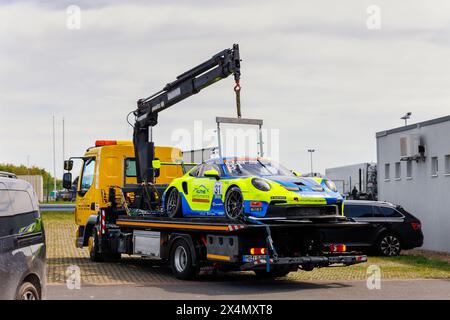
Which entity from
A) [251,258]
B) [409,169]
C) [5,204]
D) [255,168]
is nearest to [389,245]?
[409,169]

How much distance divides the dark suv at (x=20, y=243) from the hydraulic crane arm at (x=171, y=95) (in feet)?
27.4

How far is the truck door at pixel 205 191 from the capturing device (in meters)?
16.2

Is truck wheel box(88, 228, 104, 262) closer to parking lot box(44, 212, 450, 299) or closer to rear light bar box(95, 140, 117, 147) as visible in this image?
parking lot box(44, 212, 450, 299)

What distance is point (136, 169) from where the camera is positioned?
2127 centimetres

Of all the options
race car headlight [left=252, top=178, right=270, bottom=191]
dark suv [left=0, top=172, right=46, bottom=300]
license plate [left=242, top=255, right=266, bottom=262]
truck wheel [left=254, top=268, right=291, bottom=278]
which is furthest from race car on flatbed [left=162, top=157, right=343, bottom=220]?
dark suv [left=0, top=172, right=46, bottom=300]

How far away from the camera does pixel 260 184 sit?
15.3m

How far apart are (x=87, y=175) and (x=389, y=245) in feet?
28.2

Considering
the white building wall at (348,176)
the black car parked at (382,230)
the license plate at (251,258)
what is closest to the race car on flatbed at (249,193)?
the license plate at (251,258)

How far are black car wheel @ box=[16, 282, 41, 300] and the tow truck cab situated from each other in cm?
1137

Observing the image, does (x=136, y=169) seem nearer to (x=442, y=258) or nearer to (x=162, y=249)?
(x=162, y=249)

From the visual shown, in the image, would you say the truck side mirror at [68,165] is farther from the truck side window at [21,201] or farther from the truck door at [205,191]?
the truck side window at [21,201]
